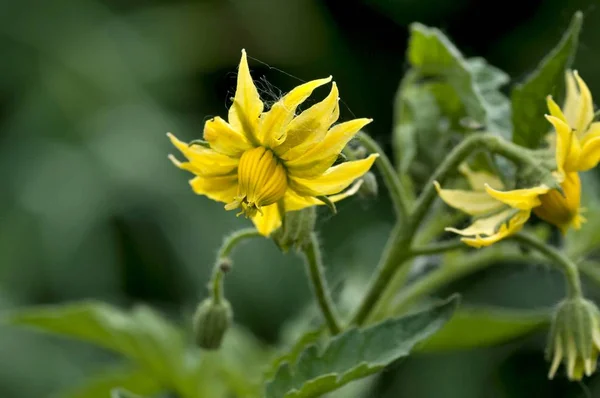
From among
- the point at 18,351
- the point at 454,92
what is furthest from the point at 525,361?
the point at 18,351

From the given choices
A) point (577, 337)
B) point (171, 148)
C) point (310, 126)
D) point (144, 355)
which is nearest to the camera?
point (310, 126)

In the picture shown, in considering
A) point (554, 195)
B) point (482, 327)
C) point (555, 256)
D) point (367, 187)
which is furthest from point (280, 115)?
point (482, 327)

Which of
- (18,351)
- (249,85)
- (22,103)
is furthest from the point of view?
(22,103)

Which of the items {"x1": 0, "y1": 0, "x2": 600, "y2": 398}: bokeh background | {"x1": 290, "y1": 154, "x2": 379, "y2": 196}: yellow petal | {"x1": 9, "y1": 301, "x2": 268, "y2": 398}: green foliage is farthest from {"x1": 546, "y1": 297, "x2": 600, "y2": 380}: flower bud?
{"x1": 0, "y1": 0, "x2": 600, "y2": 398}: bokeh background

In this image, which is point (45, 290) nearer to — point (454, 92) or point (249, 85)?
point (454, 92)

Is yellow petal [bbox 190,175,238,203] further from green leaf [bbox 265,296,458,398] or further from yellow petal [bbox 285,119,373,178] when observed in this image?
green leaf [bbox 265,296,458,398]

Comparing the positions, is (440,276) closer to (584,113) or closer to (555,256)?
(555,256)

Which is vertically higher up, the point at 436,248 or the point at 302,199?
the point at 302,199

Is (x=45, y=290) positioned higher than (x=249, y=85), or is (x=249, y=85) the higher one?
(x=249, y=85)
